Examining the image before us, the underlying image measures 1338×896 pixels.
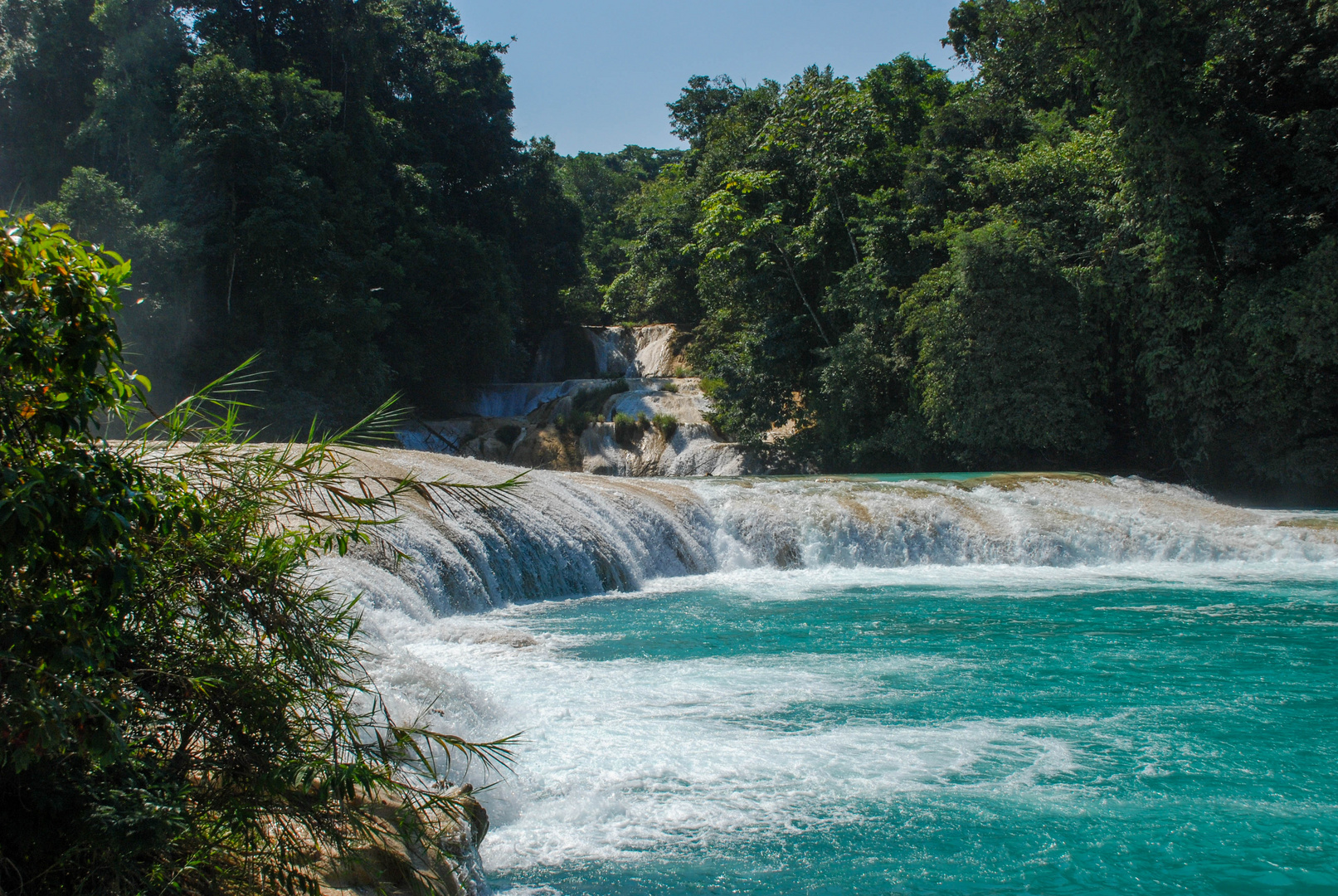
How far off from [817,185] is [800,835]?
20215 millimetres

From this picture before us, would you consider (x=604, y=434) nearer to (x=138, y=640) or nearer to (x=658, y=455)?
(x=658, y=455)

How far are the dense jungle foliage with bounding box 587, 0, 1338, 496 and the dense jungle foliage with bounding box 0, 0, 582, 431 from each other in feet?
27.3

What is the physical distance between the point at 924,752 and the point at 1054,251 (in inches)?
601

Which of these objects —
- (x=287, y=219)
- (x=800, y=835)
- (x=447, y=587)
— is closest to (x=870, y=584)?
(x=447, y=587)

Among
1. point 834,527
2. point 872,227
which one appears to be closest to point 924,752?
point 834,527

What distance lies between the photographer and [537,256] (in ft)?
105

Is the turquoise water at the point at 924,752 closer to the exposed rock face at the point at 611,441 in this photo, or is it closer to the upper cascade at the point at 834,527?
the upper cascade at the point at 834,527

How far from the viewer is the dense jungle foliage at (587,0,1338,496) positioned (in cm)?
1526

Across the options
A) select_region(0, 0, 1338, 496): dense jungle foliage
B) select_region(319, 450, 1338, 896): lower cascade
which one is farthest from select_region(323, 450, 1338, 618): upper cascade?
select_region(0, 0, 1338, 496): dense jungle foliage

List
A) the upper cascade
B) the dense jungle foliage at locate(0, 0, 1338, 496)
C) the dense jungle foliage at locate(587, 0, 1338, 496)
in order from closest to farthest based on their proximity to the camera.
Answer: the upper cascade
the dense jungle foliage at locate(587, 0, 1338, 496)
the dense jungle foliage at locate(0, 0, 1338, 496)

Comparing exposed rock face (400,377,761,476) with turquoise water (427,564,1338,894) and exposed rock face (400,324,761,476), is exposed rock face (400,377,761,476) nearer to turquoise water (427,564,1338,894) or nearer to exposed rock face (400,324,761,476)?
exposed rock face (400,324,761,476)

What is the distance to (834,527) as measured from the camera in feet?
42.3

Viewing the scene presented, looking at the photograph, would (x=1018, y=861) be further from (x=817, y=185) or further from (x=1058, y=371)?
(x=817, y=185)

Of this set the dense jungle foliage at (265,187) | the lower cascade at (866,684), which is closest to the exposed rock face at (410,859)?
the lower cascade at (866,684)
